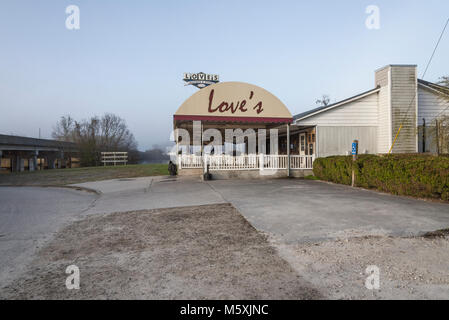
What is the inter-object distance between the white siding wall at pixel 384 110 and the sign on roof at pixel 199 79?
1388 cm

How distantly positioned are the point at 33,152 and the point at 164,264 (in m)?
47.3

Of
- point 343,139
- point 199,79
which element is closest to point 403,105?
point 343,139

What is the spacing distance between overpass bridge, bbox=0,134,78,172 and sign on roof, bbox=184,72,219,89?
23.4 meters

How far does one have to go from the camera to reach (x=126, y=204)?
754 centimetres

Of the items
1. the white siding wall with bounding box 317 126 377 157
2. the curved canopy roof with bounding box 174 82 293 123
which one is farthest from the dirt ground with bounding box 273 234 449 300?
the white siding wall with bounding box 317 126 377 157

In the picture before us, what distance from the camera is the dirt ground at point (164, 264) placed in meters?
2.56

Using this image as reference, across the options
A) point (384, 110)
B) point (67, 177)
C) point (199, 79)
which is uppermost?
point (199, 79)

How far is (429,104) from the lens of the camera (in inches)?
543

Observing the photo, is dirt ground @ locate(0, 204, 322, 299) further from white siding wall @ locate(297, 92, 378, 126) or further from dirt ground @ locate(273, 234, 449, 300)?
white siding wall @ locate(297, 92, 378, 126)

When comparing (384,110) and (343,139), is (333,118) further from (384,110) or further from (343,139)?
(384,110)
